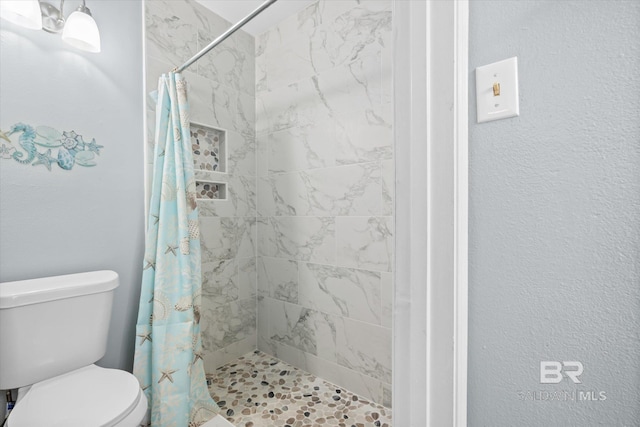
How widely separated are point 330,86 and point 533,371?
1692mm

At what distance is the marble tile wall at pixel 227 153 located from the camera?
171cm

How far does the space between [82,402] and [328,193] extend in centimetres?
142

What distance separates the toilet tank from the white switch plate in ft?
4.92

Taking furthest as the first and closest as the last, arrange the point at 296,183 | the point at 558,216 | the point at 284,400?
the point at 296,183 < the point at 284,400 < the point at 558,216

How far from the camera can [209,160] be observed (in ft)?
6.49

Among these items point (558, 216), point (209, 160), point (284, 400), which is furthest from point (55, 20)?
point (284, 400)

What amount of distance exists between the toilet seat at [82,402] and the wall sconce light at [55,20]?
1.35m

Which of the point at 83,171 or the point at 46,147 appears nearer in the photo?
the point at 46,147

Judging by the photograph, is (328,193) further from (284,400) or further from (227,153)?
(284,400)

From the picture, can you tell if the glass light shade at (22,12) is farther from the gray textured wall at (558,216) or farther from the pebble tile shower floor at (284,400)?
the pebble tile shower floor at (284,400)

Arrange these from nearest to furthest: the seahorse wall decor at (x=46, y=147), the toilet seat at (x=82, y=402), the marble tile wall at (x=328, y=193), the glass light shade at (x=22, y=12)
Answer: the toilet seat at (x=82, y=402) → the glass light shade at (x=22, y=12) → the seahorse wall decor at (x=46, y=147) → the marble tile wall at (x=328, y=193)

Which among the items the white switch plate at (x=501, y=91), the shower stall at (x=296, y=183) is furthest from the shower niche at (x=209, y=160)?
the white switch plate at (x=501, y=91)

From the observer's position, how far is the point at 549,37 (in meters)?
0.48

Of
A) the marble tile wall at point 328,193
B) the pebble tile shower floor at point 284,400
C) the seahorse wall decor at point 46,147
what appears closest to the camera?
the seahorse wall decor at point 46,147
